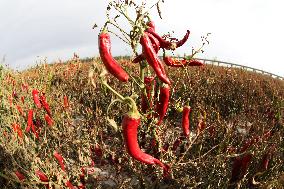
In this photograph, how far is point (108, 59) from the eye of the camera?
274 cm

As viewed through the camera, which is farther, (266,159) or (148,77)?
(266,159)

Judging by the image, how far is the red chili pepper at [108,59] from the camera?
2.74 meters

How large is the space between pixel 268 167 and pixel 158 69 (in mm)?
2229

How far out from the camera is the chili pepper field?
4.07 m

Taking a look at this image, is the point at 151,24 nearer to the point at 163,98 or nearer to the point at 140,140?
the point at 163,98

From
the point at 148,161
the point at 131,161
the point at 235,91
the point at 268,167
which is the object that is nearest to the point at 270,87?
the point at 235,91

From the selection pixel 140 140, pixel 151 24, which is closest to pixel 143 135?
pixel 140 140

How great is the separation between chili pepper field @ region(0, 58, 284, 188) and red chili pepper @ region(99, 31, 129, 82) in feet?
0.56

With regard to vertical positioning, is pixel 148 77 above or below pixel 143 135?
above

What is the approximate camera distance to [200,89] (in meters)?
7.40

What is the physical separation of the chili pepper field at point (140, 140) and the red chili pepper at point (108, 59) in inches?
6.7

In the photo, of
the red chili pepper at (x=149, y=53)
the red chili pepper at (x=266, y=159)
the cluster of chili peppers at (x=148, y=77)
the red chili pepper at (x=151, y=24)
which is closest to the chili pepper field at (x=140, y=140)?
the red chili pepper at (x=266, y=159)

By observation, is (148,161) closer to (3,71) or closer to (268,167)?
(268,167)

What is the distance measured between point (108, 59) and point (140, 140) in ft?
7.50
